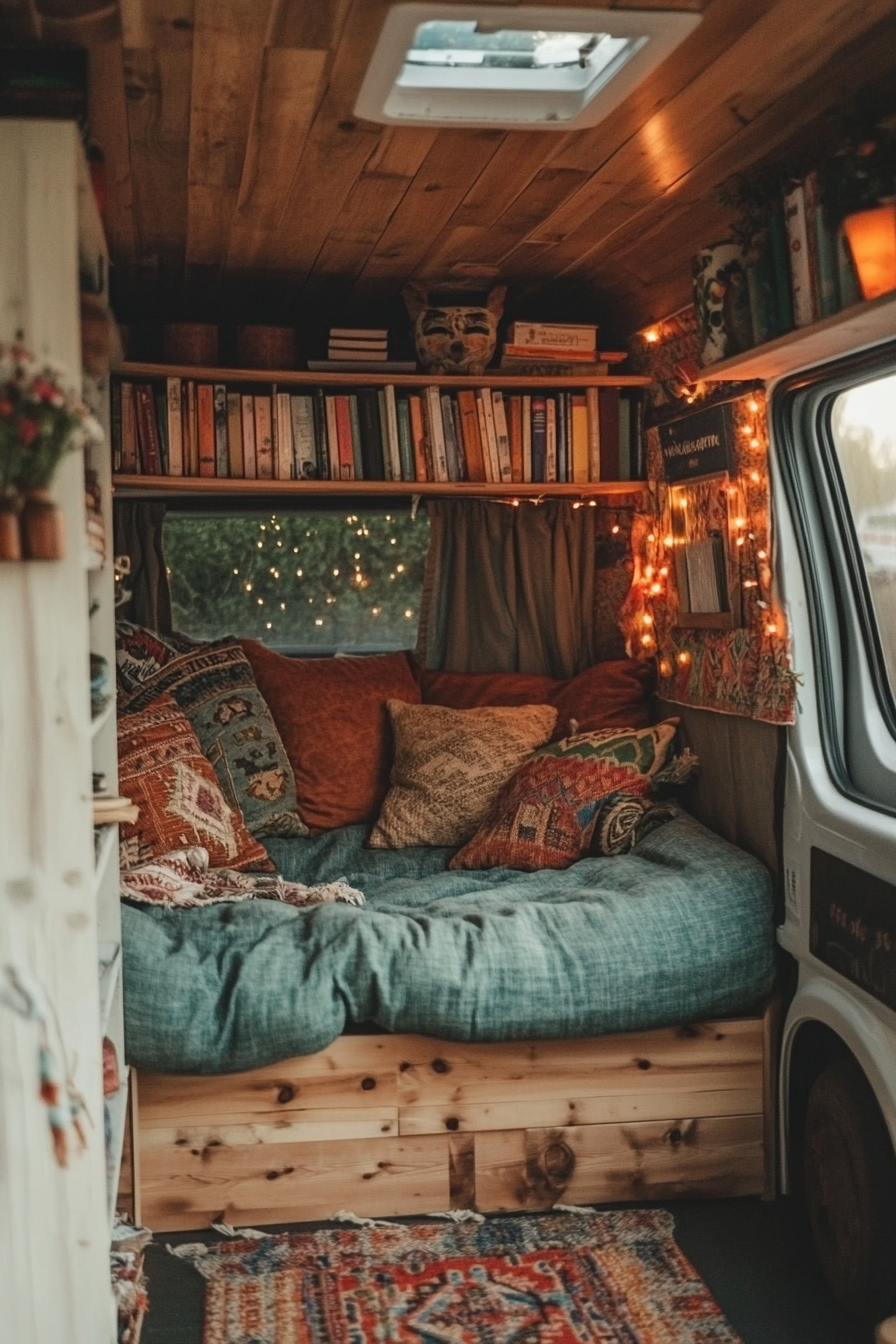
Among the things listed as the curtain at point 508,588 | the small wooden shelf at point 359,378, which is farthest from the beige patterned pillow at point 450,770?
the small wooden shelf at point 359,378

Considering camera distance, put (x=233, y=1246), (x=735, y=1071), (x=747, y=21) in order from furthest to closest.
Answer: (x=735, y=1071)
(x=233, y=1246)
(x=747, y=21)

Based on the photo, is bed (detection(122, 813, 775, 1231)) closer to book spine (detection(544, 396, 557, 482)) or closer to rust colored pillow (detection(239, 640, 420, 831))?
rust colored pillow (detection(239, 640, 420, 831))

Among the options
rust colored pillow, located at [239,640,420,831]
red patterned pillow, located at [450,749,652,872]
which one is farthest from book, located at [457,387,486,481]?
red patterned pillow, located at [450,749,652,872]

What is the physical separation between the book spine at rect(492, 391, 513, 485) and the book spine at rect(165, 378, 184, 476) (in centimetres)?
97

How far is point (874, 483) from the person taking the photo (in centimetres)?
303

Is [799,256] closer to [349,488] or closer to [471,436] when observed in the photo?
[471,436]

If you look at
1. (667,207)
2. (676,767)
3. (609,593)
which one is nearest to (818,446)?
(667,207)

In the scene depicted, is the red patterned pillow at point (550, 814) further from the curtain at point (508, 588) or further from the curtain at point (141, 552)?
the curtain at point (141, 552)

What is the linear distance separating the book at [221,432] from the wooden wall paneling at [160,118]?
0.57 metres

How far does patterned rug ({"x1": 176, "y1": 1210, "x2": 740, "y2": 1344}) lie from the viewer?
2.53 metres

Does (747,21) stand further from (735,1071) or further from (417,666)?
(417,666)

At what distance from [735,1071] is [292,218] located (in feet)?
7.61

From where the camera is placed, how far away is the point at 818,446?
10.5 feet

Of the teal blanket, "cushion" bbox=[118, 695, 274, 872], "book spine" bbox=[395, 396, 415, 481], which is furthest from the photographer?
"book spine" bbox=[395, 396, 415, 481]
